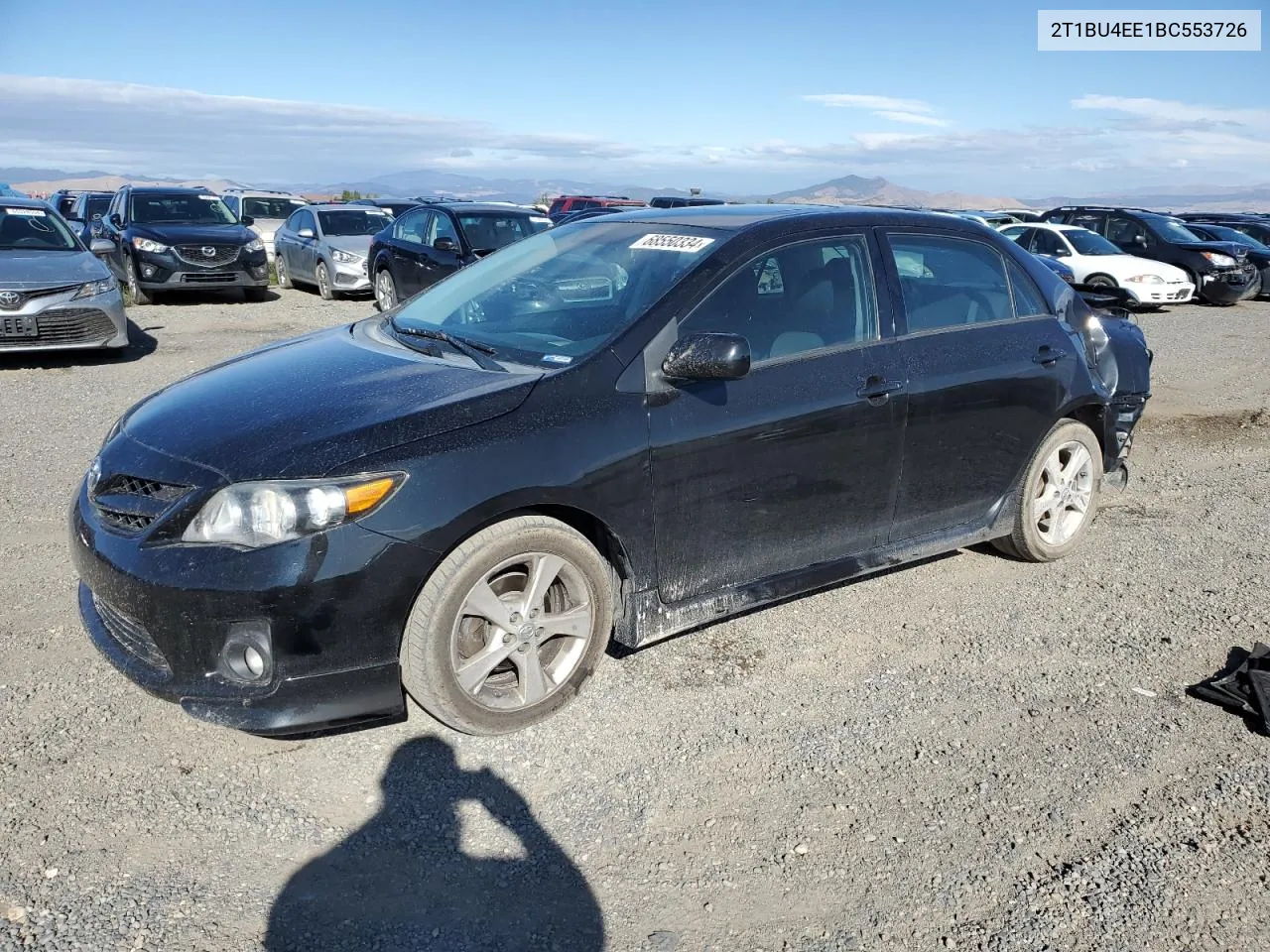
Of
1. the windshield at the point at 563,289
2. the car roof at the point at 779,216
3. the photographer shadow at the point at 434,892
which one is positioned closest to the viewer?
the photographer shadow at the point at 434,892

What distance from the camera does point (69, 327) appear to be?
9.89 metres

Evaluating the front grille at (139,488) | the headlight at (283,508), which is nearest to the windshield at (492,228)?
the front grille at (139,488)

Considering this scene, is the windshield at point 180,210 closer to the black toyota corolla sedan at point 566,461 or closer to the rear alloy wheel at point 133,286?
the rear alloy wheel at point 133,286

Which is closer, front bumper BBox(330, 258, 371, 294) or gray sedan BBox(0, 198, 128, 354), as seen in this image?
gray sedan BBox(0, 198, 128, 354)

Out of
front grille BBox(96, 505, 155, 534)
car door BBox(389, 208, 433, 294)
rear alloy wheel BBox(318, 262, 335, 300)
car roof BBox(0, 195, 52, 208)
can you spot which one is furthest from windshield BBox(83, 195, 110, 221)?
front grille BBox(96, 505, 155, 534)

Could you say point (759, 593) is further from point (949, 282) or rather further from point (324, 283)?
point (324, 283)

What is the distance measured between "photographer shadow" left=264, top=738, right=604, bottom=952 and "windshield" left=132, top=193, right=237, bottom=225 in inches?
557

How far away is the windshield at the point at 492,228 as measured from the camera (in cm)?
1349

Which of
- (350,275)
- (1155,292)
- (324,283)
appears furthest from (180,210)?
(1155,292)

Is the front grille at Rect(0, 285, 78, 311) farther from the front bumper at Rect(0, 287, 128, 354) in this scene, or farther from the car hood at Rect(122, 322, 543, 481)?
the car hood at Rect(122, 322, 543, 481)

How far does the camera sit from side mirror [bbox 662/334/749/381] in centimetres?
358

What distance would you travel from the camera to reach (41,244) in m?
10.6

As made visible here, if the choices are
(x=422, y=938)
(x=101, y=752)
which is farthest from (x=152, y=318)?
(x=422, y=938)

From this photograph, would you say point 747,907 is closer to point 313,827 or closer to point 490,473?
point 313,827
